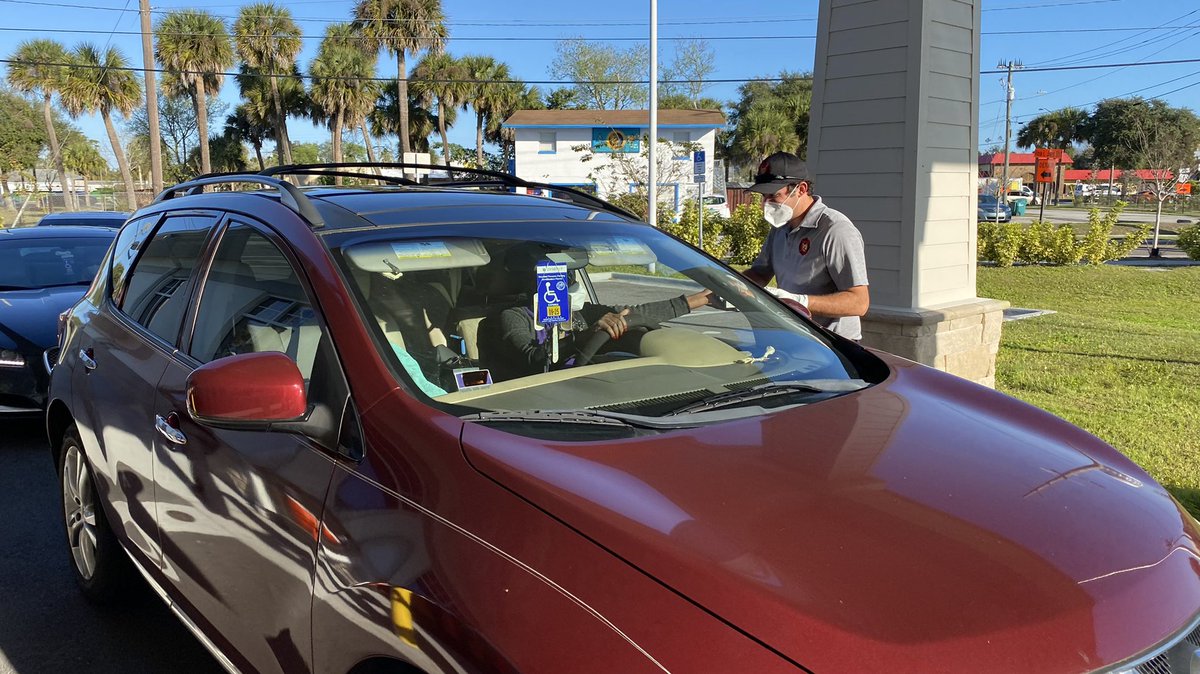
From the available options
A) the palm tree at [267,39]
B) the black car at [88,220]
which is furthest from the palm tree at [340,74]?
the black car at [88,220]

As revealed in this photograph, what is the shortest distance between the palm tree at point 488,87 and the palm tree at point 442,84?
2.01 ft

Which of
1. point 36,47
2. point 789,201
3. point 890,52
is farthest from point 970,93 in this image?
point 36,47

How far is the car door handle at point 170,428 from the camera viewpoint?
244cm

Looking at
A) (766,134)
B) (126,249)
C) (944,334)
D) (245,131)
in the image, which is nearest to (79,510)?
(126,249)

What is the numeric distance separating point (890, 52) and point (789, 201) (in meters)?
2.30

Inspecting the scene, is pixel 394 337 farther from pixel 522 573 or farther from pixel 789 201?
pixel 789 201

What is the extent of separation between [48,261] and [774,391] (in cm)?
742

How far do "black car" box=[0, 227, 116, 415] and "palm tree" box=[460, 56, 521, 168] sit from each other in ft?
135

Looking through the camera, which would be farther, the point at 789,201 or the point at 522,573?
the point at 789,201

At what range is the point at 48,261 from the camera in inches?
290

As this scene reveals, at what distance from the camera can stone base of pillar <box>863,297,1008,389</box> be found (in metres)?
5.79

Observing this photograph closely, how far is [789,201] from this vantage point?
14.1ft

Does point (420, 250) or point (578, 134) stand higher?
point (578, 134)

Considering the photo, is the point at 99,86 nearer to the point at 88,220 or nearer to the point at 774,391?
the point at 88,220
